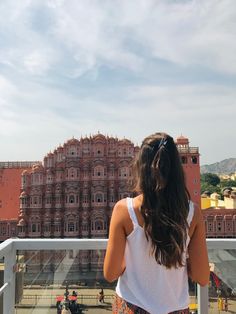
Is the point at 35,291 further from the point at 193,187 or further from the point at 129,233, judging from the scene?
the point at 193,187

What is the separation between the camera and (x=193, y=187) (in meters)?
17.0

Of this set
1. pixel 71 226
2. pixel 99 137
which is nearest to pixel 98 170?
pixel 99 137

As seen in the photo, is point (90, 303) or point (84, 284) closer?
point (84, 284)

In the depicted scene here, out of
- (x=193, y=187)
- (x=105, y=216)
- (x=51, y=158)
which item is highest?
(x=51, y=158)

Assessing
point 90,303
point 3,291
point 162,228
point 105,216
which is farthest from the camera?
point 105,216

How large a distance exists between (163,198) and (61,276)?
0.72 metres

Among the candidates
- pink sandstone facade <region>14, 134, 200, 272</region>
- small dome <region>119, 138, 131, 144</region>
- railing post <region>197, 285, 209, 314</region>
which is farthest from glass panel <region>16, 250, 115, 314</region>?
small dome <region>119, 138, 131, 144</region>

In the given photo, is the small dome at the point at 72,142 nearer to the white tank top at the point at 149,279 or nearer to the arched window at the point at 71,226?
the arched window at the point at 71,226

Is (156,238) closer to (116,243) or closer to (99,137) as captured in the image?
(116,243)

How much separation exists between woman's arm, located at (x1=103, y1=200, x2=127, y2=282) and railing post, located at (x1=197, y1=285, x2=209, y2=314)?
1.80ft

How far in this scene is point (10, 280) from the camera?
1393mm

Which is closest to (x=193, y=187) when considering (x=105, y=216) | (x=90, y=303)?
(x=105, y=216)

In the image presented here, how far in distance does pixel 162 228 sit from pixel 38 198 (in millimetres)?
16080

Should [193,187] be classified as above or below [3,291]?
above
